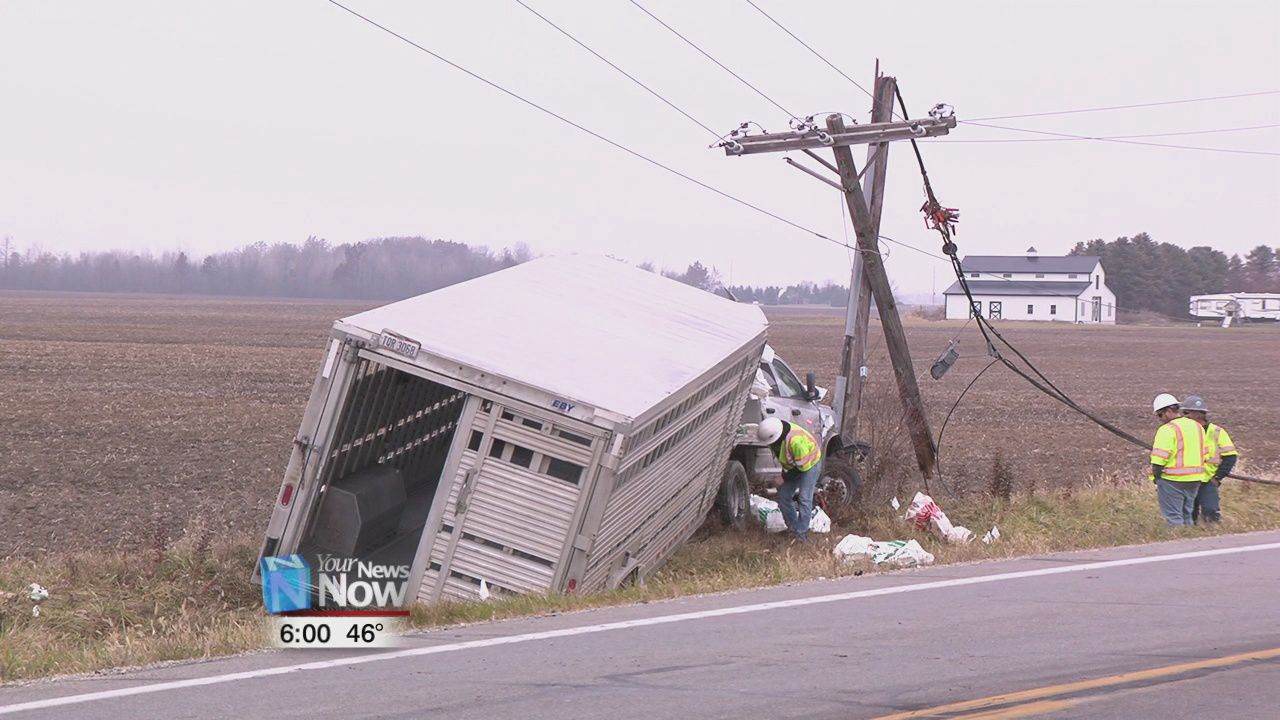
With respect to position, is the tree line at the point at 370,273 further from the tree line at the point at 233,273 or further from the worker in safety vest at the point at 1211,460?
the worker in safety vest at the point at 1211,460

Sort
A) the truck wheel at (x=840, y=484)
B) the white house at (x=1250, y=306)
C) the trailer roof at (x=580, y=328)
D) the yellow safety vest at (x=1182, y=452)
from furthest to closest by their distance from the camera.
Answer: the white house at (x=1250, y=306) → the truck wheel at (x=840, y=484) → the yellow safety vest at (x=1182, y=452) → the trailer roof at (x=580, y=328)

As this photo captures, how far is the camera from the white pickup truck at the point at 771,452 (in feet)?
Answer: 51.3

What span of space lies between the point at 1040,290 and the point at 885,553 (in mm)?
109657

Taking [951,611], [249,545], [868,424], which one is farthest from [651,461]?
[868,424]

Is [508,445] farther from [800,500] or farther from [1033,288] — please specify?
[1033,288]

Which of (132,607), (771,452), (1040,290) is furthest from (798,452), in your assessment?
(1040,290)

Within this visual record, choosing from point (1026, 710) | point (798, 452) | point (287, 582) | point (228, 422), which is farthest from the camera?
point (228, 422)

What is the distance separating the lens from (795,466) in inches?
543

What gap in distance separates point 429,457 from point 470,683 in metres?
7.88

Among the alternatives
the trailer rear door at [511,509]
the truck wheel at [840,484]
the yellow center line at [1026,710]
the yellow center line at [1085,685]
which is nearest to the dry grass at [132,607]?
the trailer rear door at [511,509]

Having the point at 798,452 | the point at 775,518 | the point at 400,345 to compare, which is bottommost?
the point at 775,518

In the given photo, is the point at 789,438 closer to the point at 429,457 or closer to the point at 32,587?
the point at 429,457

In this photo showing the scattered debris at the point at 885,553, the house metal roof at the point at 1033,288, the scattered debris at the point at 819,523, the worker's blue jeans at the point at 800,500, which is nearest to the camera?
the scattered debris at the point at 885,553

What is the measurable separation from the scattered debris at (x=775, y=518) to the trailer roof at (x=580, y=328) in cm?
204
